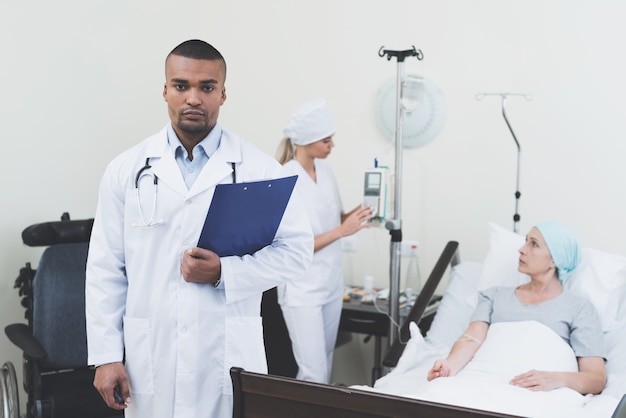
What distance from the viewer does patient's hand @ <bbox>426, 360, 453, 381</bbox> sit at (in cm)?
218

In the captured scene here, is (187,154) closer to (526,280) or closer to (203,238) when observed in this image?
(203,238)

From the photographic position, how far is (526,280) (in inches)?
107

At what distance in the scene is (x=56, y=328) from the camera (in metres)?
2.56

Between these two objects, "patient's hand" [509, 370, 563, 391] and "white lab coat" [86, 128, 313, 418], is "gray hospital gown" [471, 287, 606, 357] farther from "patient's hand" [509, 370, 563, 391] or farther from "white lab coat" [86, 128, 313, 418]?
"white lab coat" [86, 128, 313, 418]

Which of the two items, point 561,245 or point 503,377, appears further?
point 561,245

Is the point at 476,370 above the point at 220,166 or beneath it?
beneath

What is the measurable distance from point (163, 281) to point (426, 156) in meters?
1.85

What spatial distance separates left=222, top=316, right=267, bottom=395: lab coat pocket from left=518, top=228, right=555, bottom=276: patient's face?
3.39 ft

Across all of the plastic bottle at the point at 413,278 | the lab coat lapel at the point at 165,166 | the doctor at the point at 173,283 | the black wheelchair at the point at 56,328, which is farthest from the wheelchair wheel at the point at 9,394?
the plastic bottle at the point at 413,278

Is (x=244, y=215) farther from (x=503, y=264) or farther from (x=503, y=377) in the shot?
(x=503, y=264)

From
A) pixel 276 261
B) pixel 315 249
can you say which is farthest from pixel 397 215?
pixel 276 261

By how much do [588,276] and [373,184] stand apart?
0.85 m

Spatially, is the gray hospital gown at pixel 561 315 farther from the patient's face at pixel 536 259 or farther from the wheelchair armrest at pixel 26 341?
the wheelchair armrest at pixel 26 341

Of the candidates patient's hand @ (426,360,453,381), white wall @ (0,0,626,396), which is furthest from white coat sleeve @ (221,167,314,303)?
white wall @ (0,0,626,396)
